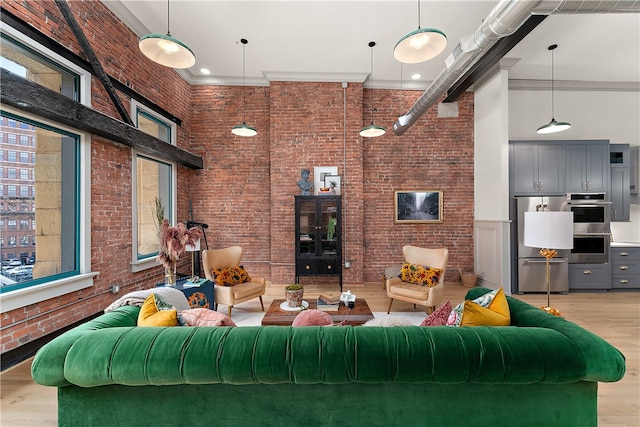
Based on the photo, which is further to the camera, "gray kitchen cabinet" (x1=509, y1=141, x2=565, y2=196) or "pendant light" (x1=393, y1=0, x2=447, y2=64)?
"gray kitchen cabinet" (x1=509, y1=141, x2=565, y2=196)

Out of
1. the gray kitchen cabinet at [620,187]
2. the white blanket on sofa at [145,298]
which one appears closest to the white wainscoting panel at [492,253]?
the gray kitchen cabinet at [620,187]

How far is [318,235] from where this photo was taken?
478 cm

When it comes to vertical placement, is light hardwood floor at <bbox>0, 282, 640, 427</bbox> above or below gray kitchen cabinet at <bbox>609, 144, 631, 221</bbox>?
below

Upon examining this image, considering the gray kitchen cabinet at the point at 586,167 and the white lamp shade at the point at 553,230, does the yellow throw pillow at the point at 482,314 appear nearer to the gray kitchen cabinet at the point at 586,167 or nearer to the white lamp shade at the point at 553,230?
the white lamp shade at the point at 553,230

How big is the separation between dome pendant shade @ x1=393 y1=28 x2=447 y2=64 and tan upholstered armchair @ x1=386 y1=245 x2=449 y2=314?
246 cm

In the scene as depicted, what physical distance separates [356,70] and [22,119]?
4505 mm

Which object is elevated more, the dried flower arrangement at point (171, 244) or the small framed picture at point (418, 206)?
the small framed picture at point (418, 206)

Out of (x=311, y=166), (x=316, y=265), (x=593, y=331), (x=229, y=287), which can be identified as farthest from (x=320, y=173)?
(x=593, y=331)

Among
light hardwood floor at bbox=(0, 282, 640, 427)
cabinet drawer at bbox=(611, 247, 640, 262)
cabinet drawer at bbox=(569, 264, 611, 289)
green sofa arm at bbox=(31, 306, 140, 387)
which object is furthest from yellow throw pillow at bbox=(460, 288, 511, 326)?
cabinet drawer at bbox=(611, 247, 640, 262)

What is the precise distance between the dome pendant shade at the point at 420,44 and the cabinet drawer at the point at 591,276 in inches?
180

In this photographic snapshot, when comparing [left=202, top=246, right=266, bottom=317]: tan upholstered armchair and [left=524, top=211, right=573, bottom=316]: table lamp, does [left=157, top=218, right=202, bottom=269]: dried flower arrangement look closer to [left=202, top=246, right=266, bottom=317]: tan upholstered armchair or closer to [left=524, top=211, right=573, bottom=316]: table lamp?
[left=202, top=246, right=266, bottom=317]: tan upholstered armchair

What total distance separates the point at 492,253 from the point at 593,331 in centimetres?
166

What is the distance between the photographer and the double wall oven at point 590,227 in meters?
4.30

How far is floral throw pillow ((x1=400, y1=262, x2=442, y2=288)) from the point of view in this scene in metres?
3.55
